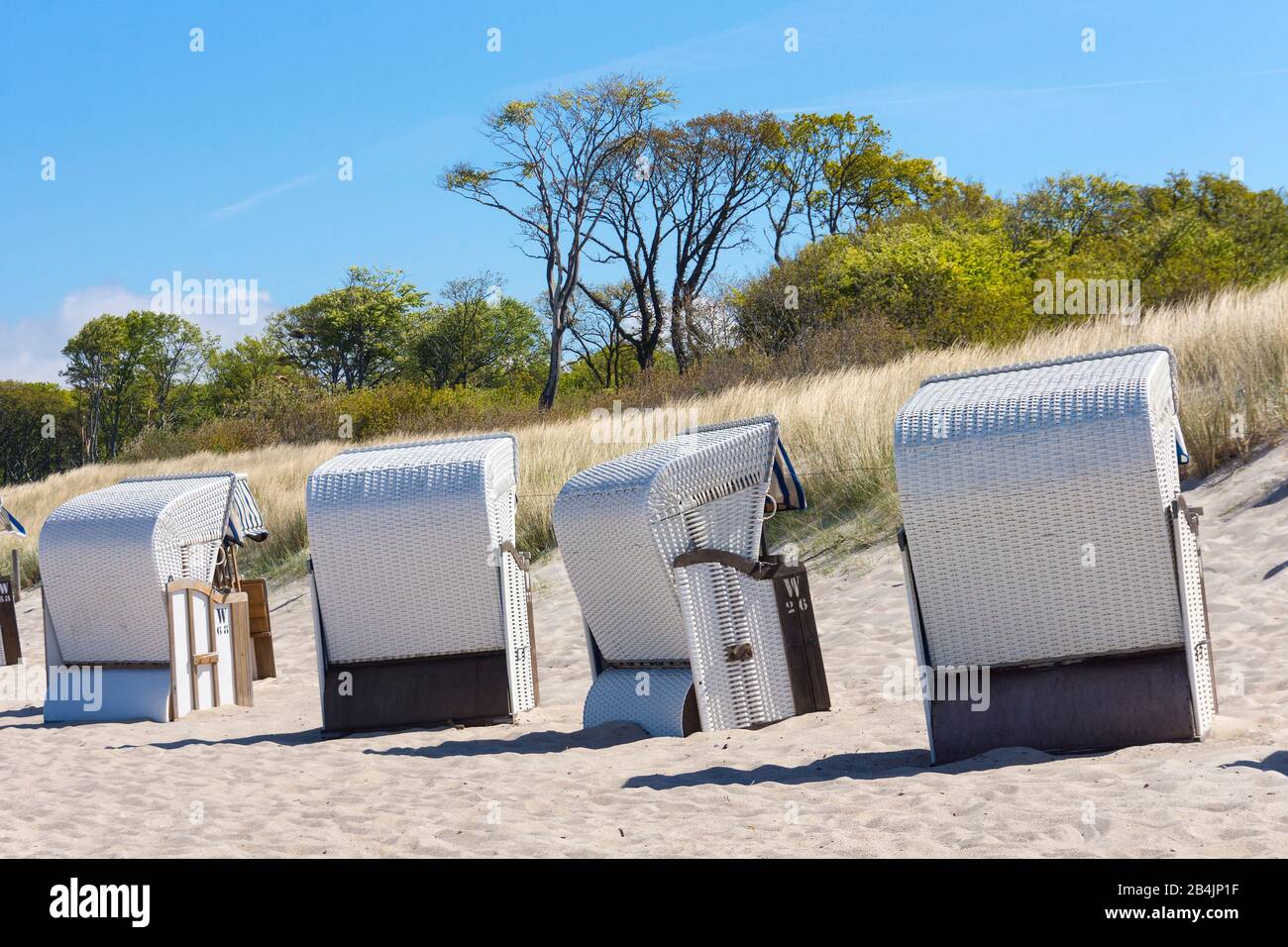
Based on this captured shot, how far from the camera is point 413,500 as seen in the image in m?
7.86

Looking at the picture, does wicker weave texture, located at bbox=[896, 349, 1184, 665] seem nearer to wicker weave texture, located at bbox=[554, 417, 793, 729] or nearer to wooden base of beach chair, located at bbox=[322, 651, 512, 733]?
wicker weave texture, located at bbox=[554, 417, 793, 729]

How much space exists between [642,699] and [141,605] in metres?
4.16

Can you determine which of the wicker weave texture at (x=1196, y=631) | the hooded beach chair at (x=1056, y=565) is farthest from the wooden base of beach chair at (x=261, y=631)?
the wicker weave texture at (x=1196, y=631)

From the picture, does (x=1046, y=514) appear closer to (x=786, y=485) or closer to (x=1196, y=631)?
(x=1196, y=631)

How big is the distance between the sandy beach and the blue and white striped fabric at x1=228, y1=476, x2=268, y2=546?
1.49 m

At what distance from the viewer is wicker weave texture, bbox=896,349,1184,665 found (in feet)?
17.8

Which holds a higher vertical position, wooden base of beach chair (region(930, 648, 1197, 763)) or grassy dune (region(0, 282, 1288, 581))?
grassy dune (region(0, 282, 1288, 581))

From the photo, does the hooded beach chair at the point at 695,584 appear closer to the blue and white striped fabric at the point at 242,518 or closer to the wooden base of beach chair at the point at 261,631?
the blue and white striped fabric at the point at 242,518

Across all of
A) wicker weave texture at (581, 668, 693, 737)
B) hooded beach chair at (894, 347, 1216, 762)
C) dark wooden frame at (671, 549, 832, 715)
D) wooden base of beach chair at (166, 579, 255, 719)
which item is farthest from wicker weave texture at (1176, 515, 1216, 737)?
wooden base of beach chair at (166, 579, 255, 719)

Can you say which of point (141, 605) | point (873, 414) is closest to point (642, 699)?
point (141, 605)

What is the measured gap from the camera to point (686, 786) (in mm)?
5566
